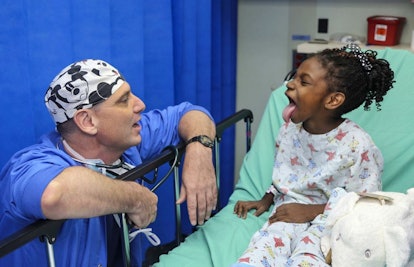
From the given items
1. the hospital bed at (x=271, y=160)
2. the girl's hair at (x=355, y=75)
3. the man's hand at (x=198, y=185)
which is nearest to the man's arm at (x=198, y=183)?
the man's hand at (x=198, y=185)

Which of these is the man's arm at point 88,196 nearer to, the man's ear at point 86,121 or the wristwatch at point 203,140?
the man's ear at point 86,121

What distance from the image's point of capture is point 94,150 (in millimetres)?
1462

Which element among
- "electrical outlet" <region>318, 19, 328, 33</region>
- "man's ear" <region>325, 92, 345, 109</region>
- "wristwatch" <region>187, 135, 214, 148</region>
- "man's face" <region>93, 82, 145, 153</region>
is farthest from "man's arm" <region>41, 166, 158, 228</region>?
"electrical outlet" <region>318, 19, 328, 33</region>

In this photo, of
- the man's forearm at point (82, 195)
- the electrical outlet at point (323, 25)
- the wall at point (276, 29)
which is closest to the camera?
the man's forearm at point (82, 195)

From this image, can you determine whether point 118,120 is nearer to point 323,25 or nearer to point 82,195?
point 82,195

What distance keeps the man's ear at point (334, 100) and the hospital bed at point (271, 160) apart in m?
0.44

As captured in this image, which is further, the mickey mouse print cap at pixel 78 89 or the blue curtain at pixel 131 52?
the blue curtain at pixel 131 52

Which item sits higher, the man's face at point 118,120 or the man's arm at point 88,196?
the man's face at point 118,120

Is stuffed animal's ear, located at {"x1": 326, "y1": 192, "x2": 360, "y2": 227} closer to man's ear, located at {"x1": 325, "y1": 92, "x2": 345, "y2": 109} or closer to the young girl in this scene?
the young girl

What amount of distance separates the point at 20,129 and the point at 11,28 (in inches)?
12.3

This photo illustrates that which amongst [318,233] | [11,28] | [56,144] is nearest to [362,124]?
[318,233]

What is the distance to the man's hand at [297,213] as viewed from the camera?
64.3 inches

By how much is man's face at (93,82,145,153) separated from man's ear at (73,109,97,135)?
0.01 m

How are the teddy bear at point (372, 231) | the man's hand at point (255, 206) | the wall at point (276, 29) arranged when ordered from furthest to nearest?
the wall at point (276, 29)
the man's hand at point (255, 206)
the teddy bear at point (372, 231)
